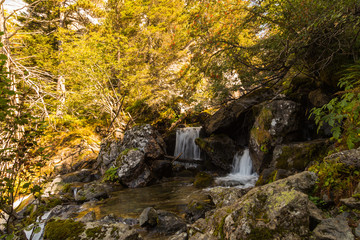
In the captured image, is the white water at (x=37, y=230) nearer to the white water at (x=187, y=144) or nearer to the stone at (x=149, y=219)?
the stone at (x=149, y=219)

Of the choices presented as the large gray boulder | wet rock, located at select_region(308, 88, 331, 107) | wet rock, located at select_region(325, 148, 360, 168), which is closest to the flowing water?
the large gray boulder

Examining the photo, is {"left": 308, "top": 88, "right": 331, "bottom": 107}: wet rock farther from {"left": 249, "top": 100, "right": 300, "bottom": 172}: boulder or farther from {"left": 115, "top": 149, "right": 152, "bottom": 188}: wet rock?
{"left": 115, "top": 149, "right": 152, "bottom": 188}: wet rock

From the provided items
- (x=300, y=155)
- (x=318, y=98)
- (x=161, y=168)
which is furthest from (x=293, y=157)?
(x=161, y=168)

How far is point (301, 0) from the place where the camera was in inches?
176

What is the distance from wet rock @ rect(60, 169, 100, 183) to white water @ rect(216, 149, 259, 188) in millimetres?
7341

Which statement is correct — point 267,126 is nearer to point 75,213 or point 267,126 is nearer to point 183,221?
point 183,221

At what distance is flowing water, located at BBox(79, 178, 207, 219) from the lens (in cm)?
637

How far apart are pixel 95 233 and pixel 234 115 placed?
8.49 m

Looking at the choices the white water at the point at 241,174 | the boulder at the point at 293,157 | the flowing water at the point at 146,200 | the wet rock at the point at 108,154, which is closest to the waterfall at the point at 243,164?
the white water at the point at 241,174

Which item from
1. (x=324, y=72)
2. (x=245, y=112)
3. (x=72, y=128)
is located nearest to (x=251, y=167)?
(x=245, y=112)

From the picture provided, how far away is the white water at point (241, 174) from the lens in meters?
8.18

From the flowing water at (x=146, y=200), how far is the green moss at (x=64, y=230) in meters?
1.98

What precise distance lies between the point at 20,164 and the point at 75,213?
505 centimetres


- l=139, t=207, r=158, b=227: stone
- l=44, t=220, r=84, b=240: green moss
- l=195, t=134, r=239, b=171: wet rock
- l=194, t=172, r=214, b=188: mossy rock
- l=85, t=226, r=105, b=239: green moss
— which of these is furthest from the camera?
l=195, t=134, r=239, b=171: wet rock
